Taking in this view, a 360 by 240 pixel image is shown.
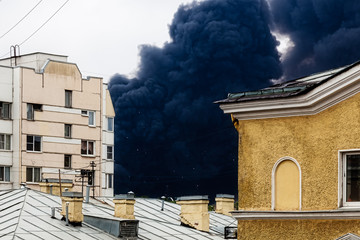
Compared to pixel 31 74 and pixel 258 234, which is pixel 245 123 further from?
pixel 31 74

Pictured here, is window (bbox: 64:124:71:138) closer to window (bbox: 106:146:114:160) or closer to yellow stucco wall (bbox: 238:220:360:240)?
window (bbox: 106:146:114:160)

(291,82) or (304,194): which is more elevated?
(291,82)

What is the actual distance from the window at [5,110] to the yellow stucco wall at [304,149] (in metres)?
81.1

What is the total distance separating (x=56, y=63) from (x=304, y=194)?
84827 millimetres

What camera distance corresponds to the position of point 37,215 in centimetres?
4300

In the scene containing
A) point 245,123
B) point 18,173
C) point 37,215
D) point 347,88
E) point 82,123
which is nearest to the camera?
point 347,88

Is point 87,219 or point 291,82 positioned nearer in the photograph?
point 291,82

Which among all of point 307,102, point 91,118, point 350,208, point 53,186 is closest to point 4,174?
point 91,118

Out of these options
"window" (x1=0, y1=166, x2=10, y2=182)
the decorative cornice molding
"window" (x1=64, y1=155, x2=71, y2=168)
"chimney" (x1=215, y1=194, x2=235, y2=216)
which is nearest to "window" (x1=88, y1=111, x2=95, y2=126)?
"window" (x1=64, y1=155, x2=71, y2=168)

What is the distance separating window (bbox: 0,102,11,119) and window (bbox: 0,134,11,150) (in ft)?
6.52

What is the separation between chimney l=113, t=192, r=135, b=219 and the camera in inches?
1829

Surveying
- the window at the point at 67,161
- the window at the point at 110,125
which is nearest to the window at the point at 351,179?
the window at the point at 67,161

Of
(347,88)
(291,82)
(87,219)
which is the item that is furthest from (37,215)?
(347,88)

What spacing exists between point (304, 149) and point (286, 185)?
966 millimetres
